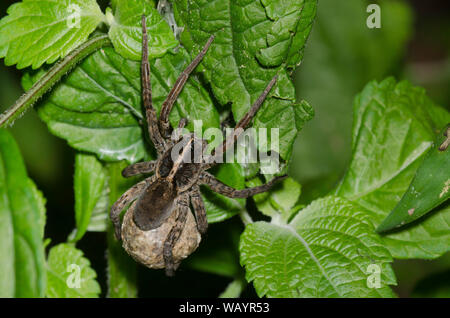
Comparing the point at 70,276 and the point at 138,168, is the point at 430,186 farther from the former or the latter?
the point at 70,276

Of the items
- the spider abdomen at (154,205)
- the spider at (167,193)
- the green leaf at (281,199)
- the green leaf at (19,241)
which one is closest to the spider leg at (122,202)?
the spider at (167,193)

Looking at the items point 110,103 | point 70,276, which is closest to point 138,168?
point 110,103

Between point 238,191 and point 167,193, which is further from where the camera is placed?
point 167,193

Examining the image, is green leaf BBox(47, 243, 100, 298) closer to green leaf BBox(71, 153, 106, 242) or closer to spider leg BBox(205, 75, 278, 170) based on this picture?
green leaf BBox(71, 153, 106, 242)

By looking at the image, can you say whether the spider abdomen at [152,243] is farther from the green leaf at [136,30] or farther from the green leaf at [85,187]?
the green leaf at [136,30]

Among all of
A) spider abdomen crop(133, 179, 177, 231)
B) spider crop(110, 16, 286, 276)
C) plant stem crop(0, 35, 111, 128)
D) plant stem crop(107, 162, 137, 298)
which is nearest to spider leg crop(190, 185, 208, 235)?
spider crop(110, 16, 286, 276)

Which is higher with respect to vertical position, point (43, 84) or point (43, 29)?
point (43, 29)

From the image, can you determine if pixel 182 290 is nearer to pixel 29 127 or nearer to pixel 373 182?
pixel 373 182
